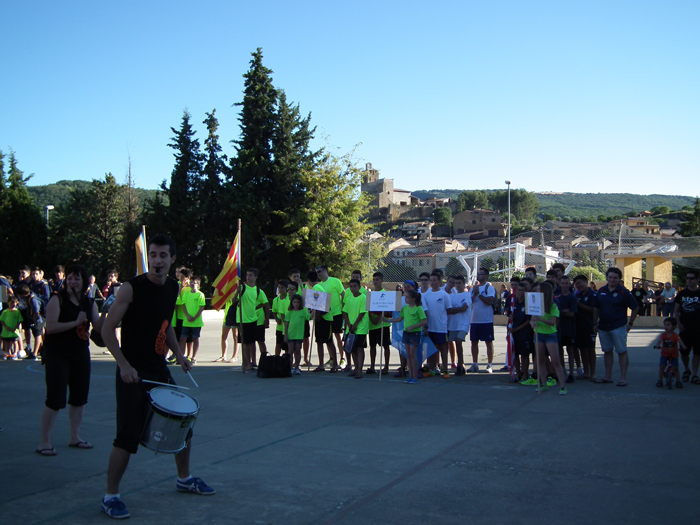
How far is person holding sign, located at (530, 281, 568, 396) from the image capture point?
9.61 metres

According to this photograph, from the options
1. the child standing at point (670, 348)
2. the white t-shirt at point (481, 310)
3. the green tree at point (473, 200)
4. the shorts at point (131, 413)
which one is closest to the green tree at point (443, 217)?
the green tree at point (473, 200)

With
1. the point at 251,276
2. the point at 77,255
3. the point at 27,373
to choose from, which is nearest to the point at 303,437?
the point at 251,276

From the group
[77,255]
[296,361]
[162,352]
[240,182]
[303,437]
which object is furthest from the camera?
[77,255]

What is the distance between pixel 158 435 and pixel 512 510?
273cm

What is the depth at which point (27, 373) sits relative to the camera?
12.0 metres

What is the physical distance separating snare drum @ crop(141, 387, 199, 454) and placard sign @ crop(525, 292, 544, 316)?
628cm

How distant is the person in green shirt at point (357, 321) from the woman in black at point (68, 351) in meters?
5.76

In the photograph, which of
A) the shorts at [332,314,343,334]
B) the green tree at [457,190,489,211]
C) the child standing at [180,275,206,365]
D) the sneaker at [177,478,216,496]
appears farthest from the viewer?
the green tree at [457,190,489,211]

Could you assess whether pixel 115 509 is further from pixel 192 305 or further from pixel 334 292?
pixel 192 305

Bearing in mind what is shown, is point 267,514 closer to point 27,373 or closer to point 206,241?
point 27,373

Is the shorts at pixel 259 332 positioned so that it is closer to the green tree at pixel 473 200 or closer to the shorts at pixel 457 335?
the shorts at pixel 457 335

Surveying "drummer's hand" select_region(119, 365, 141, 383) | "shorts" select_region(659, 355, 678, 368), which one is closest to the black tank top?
"drummer's hand" select_region(119, 365, 141, 383)

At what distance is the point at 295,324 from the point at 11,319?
7112 millimetres

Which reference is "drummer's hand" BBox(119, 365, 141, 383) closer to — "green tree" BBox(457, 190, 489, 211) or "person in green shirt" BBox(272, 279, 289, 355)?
"person in green shirt" BBox(272, 279, 289, 355)
